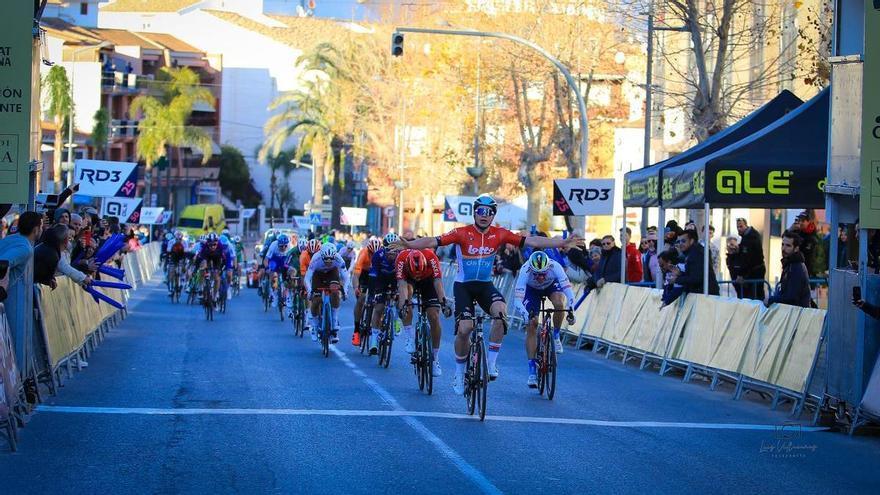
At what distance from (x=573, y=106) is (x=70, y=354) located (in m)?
31.6

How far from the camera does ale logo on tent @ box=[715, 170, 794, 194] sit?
18.1 metres

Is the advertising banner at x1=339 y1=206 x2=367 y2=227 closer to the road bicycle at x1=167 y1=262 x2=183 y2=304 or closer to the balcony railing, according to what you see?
the balcony railing

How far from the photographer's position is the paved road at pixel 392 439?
9.16 m

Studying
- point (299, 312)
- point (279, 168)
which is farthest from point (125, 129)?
point (299, 312)

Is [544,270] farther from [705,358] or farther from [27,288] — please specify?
[27,288]

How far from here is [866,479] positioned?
998cm

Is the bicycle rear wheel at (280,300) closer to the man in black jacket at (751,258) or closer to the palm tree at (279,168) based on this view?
the man in black jacket at (751,258)

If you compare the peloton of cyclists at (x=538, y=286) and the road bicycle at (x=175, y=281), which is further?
the road bicycle at (x=175, y=281)

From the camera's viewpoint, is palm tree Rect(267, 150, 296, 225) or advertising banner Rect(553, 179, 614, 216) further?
palm tree Rect(267, 150, 296, 225)

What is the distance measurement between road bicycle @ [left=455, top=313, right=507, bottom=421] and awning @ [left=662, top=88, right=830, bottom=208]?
5902 mm

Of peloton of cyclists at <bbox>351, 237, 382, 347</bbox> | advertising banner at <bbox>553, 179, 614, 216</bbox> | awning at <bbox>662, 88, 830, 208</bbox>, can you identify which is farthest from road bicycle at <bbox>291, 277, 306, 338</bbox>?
awning at <bbox>662, 88, 830, 208</bbox>

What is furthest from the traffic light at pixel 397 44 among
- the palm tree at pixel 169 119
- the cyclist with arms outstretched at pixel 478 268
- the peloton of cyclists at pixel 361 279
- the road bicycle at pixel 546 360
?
the palm tree at pixel 169 119

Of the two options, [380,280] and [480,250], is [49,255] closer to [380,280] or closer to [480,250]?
[480,250]

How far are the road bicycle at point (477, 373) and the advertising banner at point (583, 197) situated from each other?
1265 centimetres
